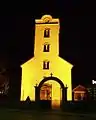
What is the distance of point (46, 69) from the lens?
146ft

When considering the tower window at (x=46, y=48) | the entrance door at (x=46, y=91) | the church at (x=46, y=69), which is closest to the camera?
the church at (x=46, y=69)

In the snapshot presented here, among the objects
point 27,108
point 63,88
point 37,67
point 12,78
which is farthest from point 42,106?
point 12,78

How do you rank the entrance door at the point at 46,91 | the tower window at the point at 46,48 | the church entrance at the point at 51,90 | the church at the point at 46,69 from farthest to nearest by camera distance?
the tower window at the point at 46,48
the entrance door at the point at 46,91
the church at the point at 46,69
the church entrance at the point at 51,90

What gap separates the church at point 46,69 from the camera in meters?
43.1

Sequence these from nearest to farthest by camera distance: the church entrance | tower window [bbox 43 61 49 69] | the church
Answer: the church entrance, the church, tower window [bbox 43 61 49 69]

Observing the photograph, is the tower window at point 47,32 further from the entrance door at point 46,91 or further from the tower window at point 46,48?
the entrance door at point 46,91

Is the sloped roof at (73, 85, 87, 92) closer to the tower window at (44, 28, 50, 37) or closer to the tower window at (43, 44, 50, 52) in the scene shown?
the tower window at (43, 44, 50, 52)

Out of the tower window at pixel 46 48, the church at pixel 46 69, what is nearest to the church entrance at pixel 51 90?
the church at pixel 46 69

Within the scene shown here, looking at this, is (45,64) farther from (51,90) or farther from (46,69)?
(51,90)

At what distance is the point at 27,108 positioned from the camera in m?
32.9

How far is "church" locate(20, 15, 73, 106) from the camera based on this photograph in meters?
43.1

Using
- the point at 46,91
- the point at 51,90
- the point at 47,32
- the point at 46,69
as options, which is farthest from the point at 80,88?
the point at 47,32

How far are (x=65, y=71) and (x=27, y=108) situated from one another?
499 inches

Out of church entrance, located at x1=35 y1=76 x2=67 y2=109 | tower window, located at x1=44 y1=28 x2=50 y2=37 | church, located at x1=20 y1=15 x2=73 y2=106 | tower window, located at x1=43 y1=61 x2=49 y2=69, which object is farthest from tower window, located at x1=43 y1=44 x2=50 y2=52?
church entrance, located at x1=35 y1=76 x2=67 y2=109
